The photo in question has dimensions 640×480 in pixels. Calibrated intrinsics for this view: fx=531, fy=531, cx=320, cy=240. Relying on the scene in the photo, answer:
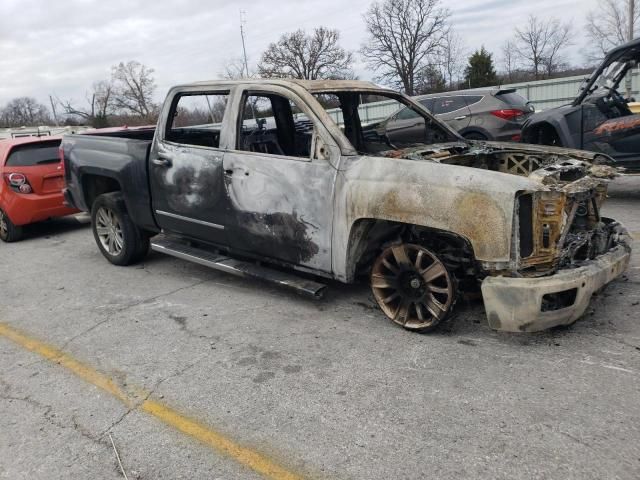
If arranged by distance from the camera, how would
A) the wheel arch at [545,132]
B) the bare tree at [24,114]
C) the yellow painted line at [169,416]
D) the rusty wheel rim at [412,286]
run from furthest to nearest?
the bare tree at [24,114] → the wheel arch at [545,132] → the rusty wheel rim at [412,286] → the yellow painted line at [169,416]

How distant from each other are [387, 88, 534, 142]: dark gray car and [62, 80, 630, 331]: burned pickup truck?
5.40 m

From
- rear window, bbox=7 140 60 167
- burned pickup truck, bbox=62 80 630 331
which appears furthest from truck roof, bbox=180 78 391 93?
rear window, bbox=7 140 60 167

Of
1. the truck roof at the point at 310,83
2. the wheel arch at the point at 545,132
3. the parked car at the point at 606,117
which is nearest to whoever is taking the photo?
the truck roof at the point at 310,83

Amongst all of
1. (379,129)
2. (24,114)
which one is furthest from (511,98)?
(24,114)

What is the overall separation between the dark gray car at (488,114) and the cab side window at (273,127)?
6.19 m

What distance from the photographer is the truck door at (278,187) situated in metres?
3.98

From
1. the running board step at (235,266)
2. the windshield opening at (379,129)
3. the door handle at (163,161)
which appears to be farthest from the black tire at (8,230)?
the windshield opening at (379,129)

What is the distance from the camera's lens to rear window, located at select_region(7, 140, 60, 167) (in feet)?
26.0

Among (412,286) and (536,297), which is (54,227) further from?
(536,297)

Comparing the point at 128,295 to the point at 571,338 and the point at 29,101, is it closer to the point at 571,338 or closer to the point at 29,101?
the point at 571,338

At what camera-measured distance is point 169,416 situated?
301 cm

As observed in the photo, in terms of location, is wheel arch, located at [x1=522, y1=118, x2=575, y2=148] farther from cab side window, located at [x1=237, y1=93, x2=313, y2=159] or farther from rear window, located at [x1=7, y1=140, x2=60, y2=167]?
rear window, located at [x1=7, y1=140, x2=60, y2=167]

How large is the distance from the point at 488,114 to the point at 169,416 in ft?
30.1

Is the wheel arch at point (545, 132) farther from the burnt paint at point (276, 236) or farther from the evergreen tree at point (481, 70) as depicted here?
the evergreen tree at point (481, 70)
